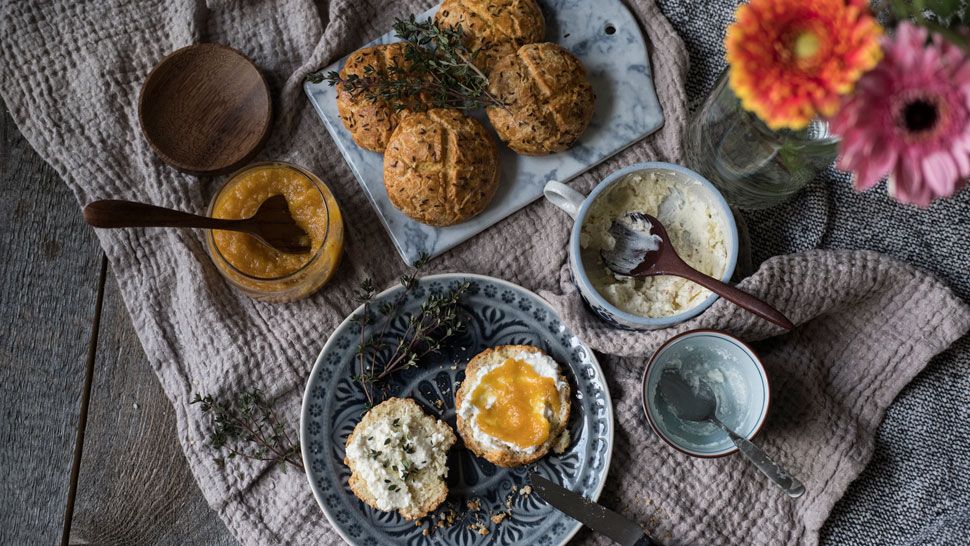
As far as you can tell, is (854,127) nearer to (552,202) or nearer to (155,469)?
(552,202)

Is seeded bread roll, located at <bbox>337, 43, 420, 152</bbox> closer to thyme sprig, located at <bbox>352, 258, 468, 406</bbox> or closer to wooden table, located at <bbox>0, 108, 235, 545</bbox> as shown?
thyme sprig, located at <bbox>352, 258, 468, 406</bbox>

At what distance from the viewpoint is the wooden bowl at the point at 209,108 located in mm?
2129

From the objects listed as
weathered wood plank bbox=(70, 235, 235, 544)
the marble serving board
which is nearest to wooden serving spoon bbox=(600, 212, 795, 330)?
the marble serving board

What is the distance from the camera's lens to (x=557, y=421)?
6.60 feet

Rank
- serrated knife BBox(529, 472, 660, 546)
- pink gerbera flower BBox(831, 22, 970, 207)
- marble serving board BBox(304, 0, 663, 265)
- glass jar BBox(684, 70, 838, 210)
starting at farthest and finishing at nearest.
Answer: marble serving board BBox(304, 0, 663, 265), serrated knife BBox(529, 472, 660, 546), glass jar BBox(684, 70, 838, 210), pink gerbera flower BBox(831, 22, 970, 207)

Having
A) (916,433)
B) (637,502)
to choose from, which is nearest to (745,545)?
(637,502)

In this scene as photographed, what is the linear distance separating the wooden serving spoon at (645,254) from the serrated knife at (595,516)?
23.7 inches

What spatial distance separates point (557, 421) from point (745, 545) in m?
0.62

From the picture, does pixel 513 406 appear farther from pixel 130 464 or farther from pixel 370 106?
pixel 130 464

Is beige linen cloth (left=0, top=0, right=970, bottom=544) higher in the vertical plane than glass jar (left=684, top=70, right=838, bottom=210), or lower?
lower

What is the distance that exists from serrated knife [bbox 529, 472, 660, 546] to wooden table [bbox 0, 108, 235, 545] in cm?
96

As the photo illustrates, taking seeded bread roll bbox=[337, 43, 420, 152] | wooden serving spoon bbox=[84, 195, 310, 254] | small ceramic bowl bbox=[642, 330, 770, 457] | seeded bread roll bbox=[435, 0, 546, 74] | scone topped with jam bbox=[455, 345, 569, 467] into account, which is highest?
seeded bread roll bbox=[435, 0, 546, 74]

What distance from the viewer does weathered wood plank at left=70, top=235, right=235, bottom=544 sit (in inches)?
86.7

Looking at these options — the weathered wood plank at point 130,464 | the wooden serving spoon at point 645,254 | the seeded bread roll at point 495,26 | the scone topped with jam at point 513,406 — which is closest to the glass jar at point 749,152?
the wooden serving spoon at point 645,254
